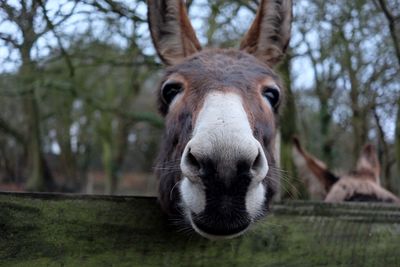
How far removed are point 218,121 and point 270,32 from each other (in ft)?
4.92

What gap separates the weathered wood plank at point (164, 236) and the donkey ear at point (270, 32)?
1.05 metres

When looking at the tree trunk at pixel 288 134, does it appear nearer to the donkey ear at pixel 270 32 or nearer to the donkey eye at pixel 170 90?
the donkey ear at pixel 270 32

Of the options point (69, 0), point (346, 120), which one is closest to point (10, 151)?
point (346, 120)

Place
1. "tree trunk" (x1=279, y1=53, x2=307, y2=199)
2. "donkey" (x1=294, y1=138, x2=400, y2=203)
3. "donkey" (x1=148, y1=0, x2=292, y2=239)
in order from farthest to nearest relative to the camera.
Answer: "tree trunk" (x1=279, y1=53, x2=307, y2=199), "donkey" (x1=294, y1=138, x2=400, y2=203), "donkey" (x1=148, y1=0, x2=292, y2=239)

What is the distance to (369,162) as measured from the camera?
5.07 meters

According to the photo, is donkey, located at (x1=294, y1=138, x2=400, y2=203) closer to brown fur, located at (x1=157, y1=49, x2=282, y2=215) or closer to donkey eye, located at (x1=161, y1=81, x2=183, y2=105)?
brown fur, located at (x1=157, y1=49, x2=282, y2=215)

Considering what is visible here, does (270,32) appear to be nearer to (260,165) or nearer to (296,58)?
(260,165)

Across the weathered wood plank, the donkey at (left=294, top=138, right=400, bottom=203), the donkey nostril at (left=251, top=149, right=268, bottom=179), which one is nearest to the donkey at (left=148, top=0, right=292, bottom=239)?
the donkey nostril at (left=251, top=149, right=268, bottom=179)

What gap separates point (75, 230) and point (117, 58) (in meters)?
5.43

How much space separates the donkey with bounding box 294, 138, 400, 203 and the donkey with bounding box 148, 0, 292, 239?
1.86 meters

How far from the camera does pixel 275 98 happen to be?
2.31 meters

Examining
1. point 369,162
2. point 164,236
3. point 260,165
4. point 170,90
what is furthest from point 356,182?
point 260,165

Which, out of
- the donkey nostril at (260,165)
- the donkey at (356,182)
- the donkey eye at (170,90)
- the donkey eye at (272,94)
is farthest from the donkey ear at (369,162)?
the donkey nostril at (260,165)

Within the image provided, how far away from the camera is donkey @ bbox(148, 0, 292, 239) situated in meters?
1.55
